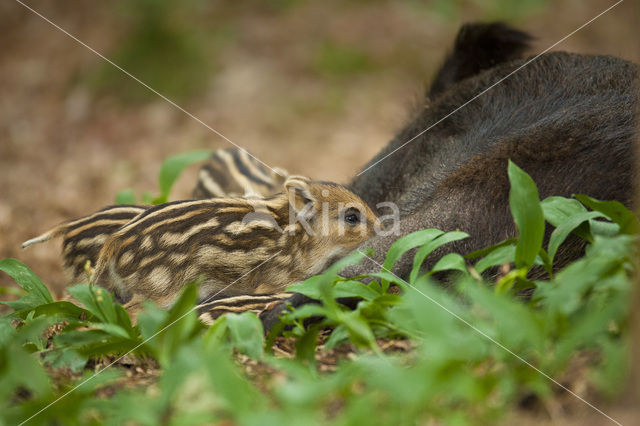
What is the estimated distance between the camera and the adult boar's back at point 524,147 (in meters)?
2.63

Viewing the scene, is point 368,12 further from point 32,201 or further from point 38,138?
point 32,201

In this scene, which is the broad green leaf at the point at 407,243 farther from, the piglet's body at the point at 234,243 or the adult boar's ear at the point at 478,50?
the adult boar's ear at the point at 478,50

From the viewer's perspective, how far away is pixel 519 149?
8.98 ft

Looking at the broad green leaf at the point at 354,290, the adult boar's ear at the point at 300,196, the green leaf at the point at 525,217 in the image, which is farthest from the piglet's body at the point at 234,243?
the green leaf at the point at 525,217

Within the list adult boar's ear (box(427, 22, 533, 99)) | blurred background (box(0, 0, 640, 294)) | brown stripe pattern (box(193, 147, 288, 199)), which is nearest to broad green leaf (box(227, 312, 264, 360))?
brown stripe pattern (box(193, 147, 288, 199))

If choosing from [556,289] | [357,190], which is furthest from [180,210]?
[556,289]

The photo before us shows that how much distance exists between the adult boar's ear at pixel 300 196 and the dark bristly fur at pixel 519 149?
1.41 ft

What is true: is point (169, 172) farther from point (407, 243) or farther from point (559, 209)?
point (559, 209)

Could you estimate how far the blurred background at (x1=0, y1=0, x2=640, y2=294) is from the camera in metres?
6.23

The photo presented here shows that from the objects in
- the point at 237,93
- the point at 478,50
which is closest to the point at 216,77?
the point at 237,93

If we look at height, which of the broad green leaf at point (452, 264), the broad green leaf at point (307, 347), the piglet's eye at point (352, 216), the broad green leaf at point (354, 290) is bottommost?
the broad green leaf at point (307, 347)

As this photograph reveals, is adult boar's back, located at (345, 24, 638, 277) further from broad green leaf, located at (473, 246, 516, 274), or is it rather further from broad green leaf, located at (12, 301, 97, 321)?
broad green leaf, located at (12, 301, 97, 321)

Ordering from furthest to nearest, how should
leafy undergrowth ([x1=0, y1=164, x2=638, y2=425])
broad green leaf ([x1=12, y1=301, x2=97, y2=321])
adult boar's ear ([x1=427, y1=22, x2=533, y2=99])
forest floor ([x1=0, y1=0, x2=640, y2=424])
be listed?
forest floor ([x1=0, y1=0, x2=640, y2=424])
adult boar's ear ([x1=427, y1=22, x2=533, y2=99])
broad green leaf ([x1=12, y1=301, x2=97, y2=321])
leafy undergrowth ([x1=0, y1=164, x2=638, y2=425])

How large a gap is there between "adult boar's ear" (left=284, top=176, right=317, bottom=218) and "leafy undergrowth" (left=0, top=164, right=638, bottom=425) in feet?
2.37
